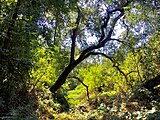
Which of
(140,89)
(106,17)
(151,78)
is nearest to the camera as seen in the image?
(140,89)

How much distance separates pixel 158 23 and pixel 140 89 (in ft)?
7.81

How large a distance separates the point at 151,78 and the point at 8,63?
16.6 ft

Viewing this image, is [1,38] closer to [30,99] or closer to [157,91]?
[30,99]

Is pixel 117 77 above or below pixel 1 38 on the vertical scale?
below

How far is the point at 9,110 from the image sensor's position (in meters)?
5.20

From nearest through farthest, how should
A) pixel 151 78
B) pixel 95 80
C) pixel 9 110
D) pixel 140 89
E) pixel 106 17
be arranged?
pixel 9 110, pixel 140 89, pixel 151 78, pixel 106 17, pixel 95 80

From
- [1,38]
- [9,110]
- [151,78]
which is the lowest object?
[9,110]

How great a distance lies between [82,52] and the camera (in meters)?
10.3

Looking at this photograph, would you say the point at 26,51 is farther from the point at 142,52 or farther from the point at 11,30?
the point at 142,52

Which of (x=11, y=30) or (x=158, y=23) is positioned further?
(x=158, y=23)

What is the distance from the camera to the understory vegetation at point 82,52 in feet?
18.2

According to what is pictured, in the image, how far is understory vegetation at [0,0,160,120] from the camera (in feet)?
18.2

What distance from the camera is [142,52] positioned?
8.45 metres

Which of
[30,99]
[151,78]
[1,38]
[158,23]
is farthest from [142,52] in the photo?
[1,38]
